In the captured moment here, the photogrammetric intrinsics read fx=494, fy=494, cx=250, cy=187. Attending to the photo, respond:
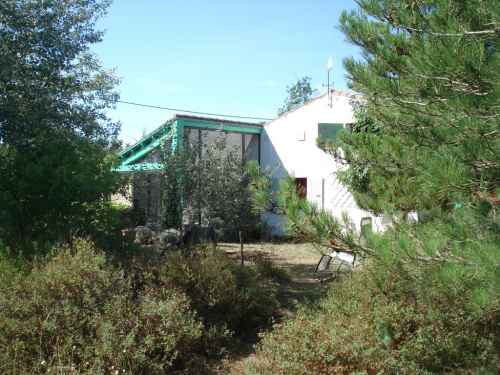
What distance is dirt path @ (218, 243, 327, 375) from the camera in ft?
16.3

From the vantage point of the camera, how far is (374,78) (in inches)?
179

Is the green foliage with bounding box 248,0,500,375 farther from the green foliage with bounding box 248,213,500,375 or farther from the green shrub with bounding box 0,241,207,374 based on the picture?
the green shrub with bounding box 0,241,207,374

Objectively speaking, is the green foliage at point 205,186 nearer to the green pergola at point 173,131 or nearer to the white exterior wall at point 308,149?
the green pergola at point 173,131

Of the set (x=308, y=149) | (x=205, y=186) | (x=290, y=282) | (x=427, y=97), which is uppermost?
(x=308, y=149)

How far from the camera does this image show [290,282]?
816 centimetres

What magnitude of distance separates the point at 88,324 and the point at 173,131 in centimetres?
685

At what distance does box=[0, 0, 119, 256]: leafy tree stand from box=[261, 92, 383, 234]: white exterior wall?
305 inches

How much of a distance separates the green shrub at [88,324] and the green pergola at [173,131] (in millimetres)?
5731

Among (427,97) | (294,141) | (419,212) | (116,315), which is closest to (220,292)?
(116,315)

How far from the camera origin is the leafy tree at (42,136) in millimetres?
6004

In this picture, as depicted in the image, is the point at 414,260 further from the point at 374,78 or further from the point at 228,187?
the point at 228,187

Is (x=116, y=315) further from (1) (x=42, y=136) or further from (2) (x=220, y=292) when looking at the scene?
(1) (x=42, y=136)

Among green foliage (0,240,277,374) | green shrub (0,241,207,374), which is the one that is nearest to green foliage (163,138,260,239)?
green foliage (0,240,277,374)

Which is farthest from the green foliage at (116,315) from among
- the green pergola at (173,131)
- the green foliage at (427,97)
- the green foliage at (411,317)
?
the green pergola at (173,131)
